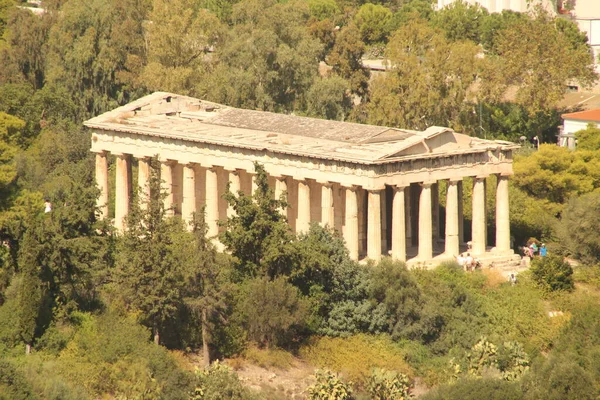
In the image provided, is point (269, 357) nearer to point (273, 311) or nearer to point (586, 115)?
point (273, 311)

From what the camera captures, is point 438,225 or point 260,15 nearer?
point 438,225

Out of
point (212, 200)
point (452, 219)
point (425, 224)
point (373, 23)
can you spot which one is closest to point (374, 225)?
point (425, 224)

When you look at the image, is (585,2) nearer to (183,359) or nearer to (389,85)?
(389,85)

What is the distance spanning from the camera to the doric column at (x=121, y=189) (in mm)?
99000

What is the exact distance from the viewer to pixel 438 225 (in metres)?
94.3

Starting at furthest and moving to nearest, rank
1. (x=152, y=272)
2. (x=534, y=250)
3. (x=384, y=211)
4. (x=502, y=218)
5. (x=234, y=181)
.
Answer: (x=234, y=181)
(x=534, y=250)
(x=502, y=218)
(x=384, y=211)
(x=152, y=272)

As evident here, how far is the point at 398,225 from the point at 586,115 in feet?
95.0

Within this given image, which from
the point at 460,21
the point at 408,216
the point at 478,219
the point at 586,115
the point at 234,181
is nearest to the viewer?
the point at 478,219

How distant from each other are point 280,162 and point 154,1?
127ft

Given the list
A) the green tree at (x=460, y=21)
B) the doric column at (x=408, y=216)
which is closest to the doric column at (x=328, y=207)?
the doric column at (x=408, y=216)

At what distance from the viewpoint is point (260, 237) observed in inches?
3275

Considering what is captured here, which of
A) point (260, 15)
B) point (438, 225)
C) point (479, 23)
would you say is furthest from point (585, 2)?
point (438, 225)

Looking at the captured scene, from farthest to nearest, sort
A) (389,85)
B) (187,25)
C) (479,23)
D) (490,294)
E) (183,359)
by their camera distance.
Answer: (479,23) < (187,25) < (389,85) < (490,294) < (183,359)

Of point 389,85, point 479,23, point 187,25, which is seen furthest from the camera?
point 479,23
